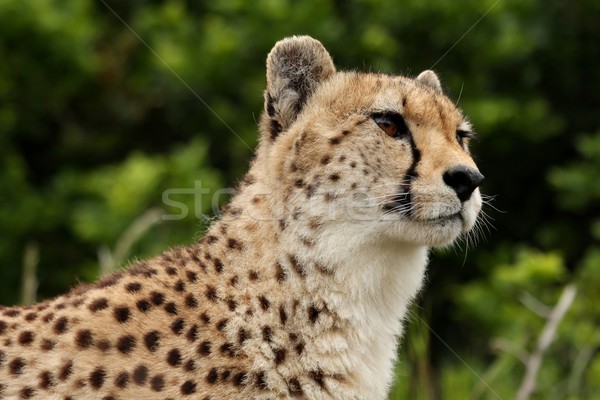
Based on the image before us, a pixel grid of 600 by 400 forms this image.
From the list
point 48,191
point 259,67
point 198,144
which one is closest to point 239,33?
point 259,67

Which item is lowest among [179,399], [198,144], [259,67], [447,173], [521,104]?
[179,399]

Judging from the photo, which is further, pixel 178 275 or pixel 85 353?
pixel 178 275

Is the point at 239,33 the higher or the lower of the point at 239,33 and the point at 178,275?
the higher

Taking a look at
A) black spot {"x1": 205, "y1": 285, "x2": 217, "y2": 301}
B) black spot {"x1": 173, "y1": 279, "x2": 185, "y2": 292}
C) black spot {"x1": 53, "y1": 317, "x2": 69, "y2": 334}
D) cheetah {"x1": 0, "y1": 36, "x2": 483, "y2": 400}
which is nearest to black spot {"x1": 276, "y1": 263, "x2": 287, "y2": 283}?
cheetah {"x1": 0, "y1": 36, "x2": 483, "y2": 400}

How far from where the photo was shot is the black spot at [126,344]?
3.99 meters

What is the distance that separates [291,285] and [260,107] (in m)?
6.00

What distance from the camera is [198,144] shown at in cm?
934

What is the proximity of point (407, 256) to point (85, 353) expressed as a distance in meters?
1.41

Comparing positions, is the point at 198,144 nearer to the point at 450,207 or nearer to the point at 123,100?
the point at 123,100

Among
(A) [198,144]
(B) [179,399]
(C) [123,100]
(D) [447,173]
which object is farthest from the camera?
(C) [123,100]

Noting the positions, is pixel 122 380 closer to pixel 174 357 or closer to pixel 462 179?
pixel 174 357

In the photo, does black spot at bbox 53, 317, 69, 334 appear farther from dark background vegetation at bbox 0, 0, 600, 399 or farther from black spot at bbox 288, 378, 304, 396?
dark background vegetation at bbox 0, 0, 600, 399

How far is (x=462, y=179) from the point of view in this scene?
4.21 m

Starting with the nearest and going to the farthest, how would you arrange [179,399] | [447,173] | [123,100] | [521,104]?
[179,399] → [447,173] → [521,104] → [123,100]
